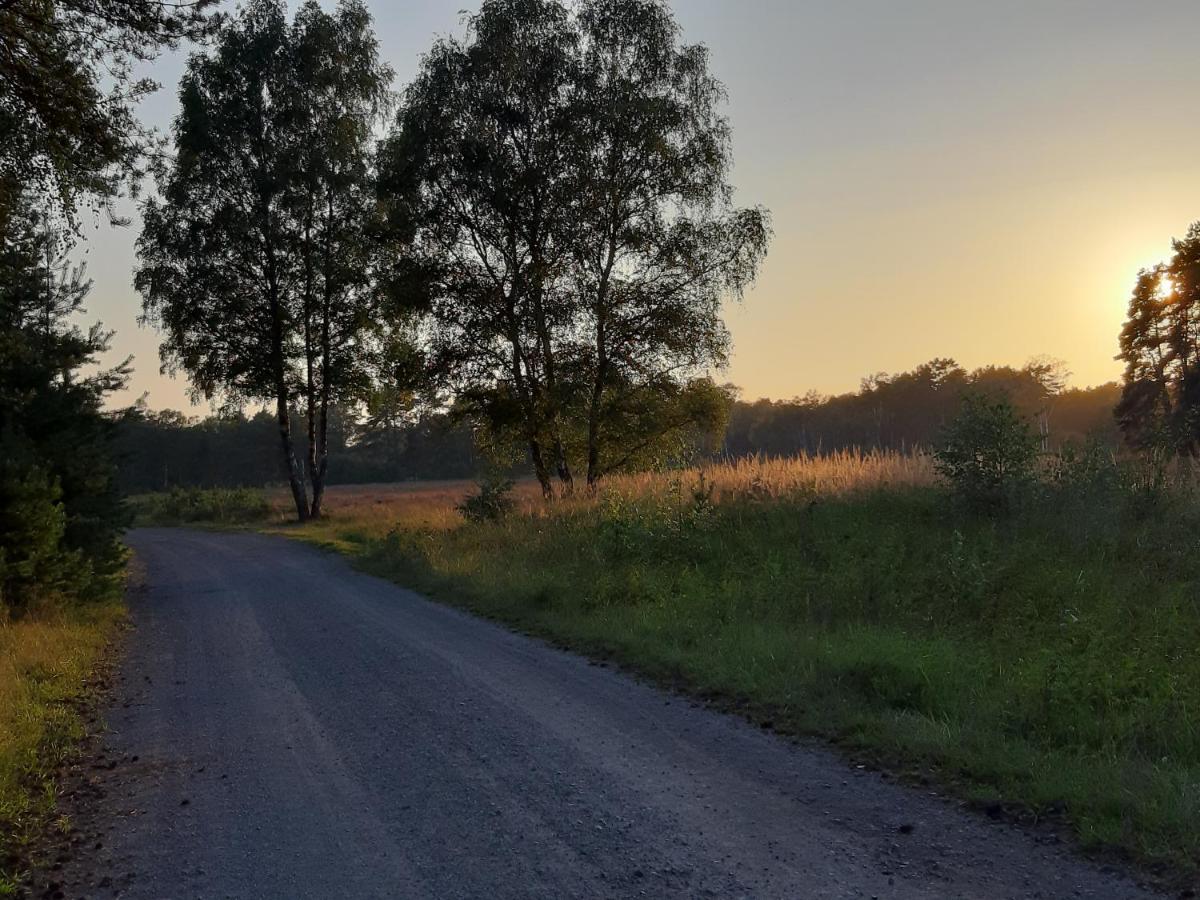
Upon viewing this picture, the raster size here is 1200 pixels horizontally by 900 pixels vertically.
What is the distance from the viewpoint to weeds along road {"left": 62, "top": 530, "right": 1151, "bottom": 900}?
386 cm

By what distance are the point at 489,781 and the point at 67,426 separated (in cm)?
1018

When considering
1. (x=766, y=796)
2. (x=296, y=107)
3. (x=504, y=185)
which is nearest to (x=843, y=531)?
(x=766, y=796)

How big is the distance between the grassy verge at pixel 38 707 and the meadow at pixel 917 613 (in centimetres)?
460

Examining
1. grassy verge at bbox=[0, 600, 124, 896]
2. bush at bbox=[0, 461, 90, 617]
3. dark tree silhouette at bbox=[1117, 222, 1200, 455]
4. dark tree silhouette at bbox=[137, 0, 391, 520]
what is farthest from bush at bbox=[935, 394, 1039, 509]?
dark tree silhouette at bbox=[1117, 222, 1200, 455]

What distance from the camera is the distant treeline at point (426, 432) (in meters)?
57.3

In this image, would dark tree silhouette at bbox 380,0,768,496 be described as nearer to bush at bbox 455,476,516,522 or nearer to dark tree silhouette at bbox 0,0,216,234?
bush at bbox 455,476,516,522

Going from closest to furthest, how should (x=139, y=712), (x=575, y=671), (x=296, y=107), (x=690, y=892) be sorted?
(x=690, y=892)
(x=139, y=712)
(x=575, y=671)
(x=296, y=107)

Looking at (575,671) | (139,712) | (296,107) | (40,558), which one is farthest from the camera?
(296,107)

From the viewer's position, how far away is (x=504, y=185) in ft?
68.1

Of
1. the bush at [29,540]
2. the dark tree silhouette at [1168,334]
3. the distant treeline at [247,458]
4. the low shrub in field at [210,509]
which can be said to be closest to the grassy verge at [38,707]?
the bush at [29,540]

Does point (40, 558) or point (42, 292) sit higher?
point (42, 292)

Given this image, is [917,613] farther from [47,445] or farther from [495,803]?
[47,445]

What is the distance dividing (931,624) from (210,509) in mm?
40694

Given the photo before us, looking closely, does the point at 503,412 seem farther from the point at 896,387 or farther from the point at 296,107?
the point at 896,387
